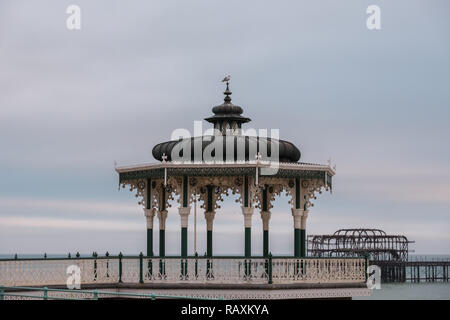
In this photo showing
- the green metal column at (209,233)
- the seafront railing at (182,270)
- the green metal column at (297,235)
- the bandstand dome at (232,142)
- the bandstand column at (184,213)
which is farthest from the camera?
the green metal column at (209,233)

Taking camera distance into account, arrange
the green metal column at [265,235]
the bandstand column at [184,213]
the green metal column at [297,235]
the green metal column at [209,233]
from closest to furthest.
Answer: the bandstand column at [184,213] < the green metal column at [297,235] < the green metal column at [265,235] < the green metal column at [209,233]

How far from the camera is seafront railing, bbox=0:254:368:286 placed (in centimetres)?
2772

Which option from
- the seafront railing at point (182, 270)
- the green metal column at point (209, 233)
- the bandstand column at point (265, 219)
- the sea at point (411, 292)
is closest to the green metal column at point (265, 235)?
the bandstand column at point (265, 219)

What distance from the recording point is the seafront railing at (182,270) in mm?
27719

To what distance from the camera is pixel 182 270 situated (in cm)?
2883

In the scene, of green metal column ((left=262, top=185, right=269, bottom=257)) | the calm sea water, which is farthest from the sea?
green metal column ((left=262, top=185, right=269, bottom=257))

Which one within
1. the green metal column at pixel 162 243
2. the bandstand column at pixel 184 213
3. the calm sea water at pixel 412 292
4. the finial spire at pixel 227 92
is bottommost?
the calm sea water at pixel 412 292

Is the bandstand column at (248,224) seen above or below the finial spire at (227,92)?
below

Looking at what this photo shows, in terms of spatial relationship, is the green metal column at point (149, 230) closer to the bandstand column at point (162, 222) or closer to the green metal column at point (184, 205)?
the bandstand column at point (162, 222)

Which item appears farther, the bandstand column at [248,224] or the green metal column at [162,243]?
the green metal column at [162,243]

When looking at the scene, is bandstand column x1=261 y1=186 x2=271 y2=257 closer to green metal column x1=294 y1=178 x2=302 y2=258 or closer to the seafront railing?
green metal column x1=294 y1=178 x2=302 y2=258
